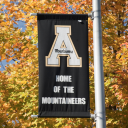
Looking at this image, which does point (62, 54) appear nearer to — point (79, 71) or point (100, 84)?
point (79, 71)

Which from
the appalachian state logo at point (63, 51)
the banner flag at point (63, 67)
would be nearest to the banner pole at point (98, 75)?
the banner flag at point (63, 67)

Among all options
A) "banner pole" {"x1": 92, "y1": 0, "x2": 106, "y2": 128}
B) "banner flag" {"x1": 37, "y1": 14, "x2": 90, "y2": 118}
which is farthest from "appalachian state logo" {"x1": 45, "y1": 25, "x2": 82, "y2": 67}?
"banner pole" {"x1": 92, "y1": 0, "x2": 106, "y2": 128}

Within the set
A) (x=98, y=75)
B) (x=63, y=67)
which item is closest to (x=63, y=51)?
(x=63, y=67)

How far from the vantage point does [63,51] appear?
202 inches

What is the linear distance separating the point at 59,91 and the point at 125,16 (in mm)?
7019

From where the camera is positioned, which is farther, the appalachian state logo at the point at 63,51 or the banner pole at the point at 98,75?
the appalachian state logo at the point at 63,51

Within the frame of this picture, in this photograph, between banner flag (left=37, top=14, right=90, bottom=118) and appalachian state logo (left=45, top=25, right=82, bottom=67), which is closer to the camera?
banner flag (left=37, top=14, right=90, bottom=118)

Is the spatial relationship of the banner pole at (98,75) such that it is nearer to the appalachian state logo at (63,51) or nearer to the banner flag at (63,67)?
the banner flag at (63,67)

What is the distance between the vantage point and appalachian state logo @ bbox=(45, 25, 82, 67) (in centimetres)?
511

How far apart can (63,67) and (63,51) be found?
Answer: 0.39 metres

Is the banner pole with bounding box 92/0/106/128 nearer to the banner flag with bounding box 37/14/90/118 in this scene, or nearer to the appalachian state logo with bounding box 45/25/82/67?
the banner flag with bounding box 37/14/90/118

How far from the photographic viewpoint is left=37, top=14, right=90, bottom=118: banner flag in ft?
16.3

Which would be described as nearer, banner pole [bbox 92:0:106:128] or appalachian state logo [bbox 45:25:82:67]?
banner pole [bbox 92:0:106:128]

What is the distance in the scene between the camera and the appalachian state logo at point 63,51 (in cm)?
511
